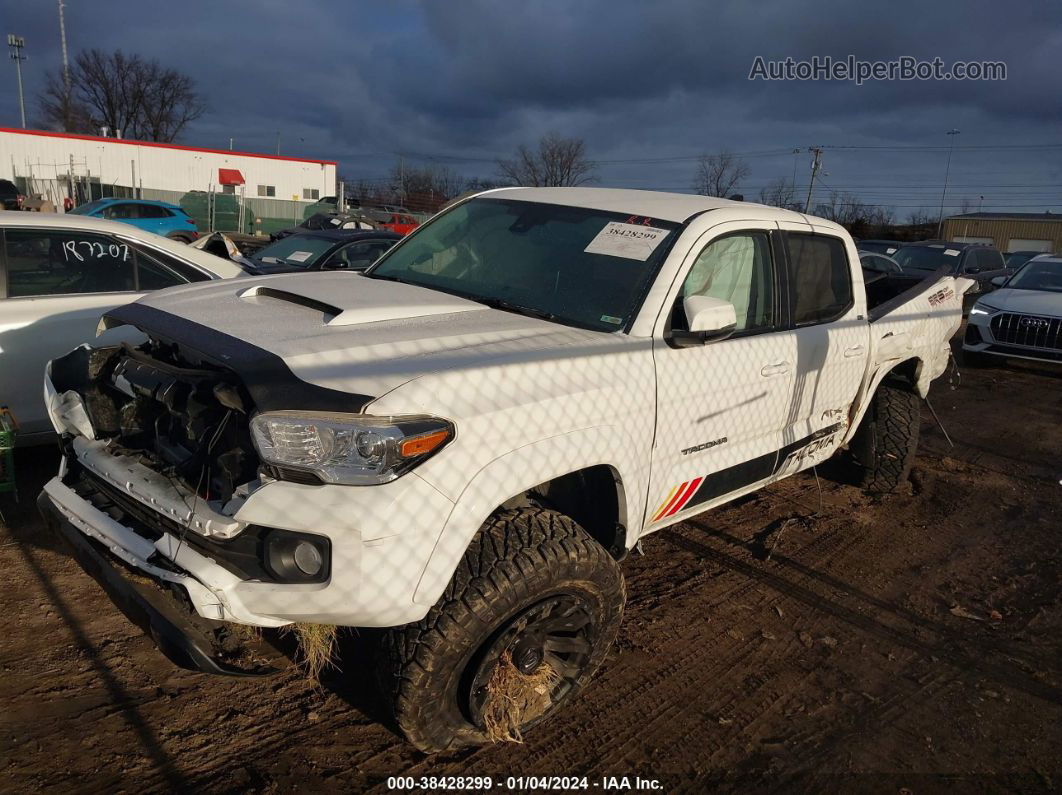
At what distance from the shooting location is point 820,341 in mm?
4164

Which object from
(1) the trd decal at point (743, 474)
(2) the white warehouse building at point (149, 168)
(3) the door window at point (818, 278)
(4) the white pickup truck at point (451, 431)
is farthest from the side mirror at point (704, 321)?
(2) the white warehouse building at point (149, 168)

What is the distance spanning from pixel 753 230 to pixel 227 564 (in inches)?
113

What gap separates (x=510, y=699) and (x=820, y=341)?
2.56 m

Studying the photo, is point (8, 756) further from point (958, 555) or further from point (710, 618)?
point (958, 555)

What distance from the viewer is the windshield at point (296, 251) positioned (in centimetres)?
991

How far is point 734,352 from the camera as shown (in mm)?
3547

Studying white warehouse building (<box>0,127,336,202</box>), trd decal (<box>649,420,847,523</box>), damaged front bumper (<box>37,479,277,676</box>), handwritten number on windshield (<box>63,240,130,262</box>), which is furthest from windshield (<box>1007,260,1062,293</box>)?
white warehouse building (<box>0,127,336,202</box>)

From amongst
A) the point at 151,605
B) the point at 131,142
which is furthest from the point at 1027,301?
the point at 131,142

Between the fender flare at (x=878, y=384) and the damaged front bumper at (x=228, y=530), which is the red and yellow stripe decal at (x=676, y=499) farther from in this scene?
the fender flare at (x=878, y=384)

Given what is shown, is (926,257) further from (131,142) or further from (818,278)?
(131,142)

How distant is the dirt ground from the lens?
9.04 feet

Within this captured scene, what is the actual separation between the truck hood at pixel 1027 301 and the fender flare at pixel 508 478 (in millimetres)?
9388

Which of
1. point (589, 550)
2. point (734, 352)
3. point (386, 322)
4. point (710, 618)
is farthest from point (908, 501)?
point (386, 322)

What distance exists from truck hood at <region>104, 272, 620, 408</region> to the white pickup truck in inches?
0.6
